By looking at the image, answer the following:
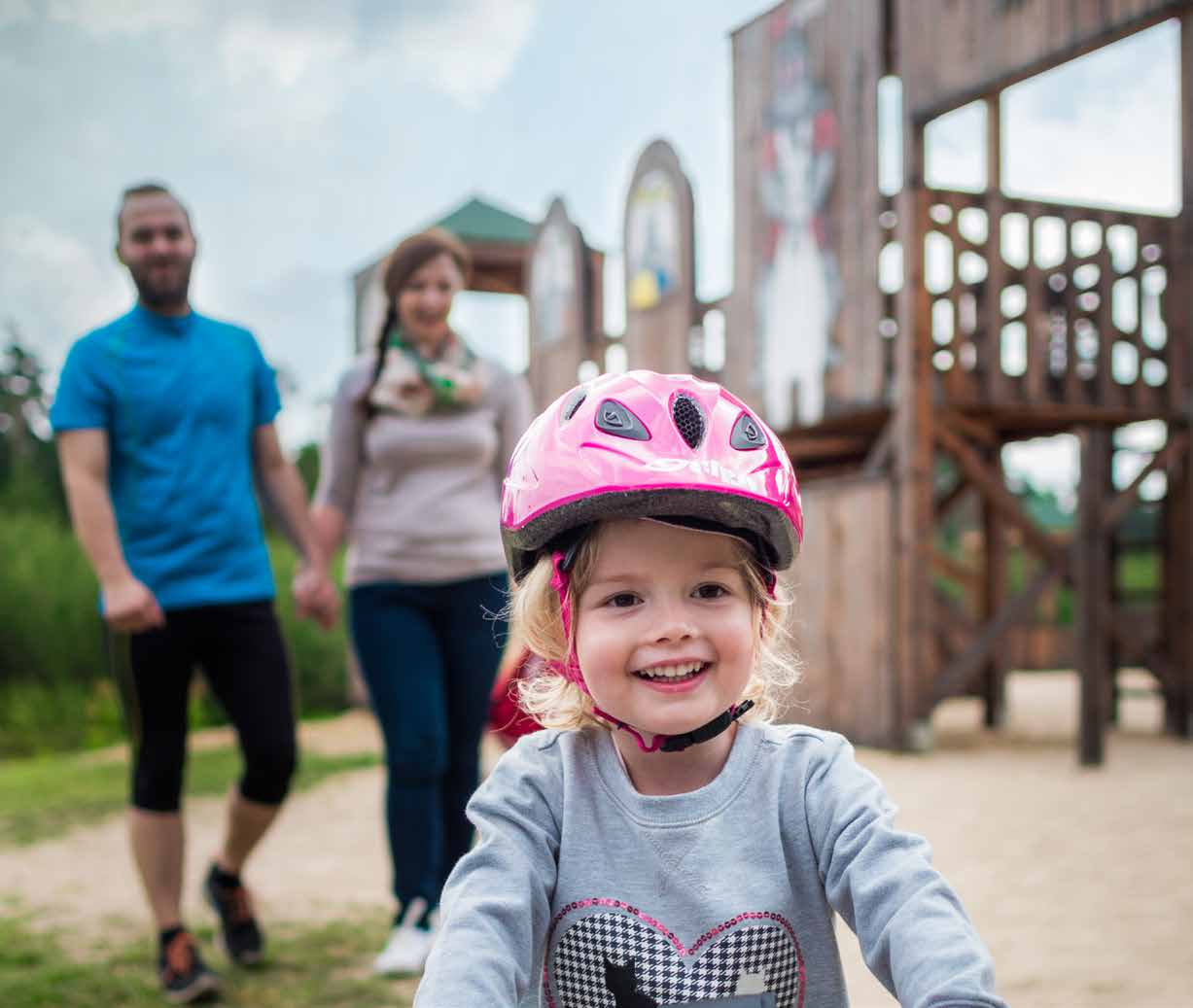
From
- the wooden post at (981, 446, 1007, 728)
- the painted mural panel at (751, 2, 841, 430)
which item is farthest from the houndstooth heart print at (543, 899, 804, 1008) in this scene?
the wooden post at (981, 446, 1007, 728)

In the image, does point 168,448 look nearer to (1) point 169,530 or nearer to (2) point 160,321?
(1) point 169,530

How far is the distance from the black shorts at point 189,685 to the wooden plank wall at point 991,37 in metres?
6.19

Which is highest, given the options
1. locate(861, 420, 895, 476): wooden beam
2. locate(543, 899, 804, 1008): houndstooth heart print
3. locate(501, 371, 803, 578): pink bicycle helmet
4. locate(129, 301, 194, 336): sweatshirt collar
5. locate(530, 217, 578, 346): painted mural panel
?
locate(530, 217, 578, 346): painted mural panel

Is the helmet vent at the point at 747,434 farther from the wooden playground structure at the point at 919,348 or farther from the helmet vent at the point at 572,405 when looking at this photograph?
the wooden playground structure at the point at 919,348

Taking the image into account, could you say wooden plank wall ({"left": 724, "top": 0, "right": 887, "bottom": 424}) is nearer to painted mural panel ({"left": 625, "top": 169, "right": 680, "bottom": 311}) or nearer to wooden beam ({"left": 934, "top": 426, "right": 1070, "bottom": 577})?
wooden beam ({"left": 934, "top": 426, "right": 1070, "bottom": 577})

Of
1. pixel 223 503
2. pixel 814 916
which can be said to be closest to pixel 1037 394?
pixel 223 503

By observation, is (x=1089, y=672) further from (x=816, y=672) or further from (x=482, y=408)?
(x=482, y=408)

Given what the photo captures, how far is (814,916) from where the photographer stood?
1727mm

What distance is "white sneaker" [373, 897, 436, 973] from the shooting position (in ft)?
12.4

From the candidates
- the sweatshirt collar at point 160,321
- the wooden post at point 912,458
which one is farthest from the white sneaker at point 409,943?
the wooden post at point 912,458

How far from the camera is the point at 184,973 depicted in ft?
12.0

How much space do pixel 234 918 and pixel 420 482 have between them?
1.44 m

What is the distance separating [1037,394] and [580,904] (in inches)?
317

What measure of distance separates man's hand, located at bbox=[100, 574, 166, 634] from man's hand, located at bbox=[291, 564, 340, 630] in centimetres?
60
